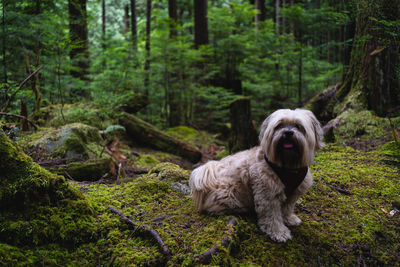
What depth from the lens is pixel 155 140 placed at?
9203 mm

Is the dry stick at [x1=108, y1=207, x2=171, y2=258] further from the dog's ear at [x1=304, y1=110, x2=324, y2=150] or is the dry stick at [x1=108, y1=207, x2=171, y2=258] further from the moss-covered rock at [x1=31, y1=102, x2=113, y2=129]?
the moss-covered rock at [x1=31, y1=102, x2=113, y2=129]

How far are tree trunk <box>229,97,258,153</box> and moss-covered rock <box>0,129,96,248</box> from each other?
5247 millimetres

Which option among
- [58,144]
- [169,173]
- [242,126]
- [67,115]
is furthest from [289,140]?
[67,115]

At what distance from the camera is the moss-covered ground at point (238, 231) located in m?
2.51

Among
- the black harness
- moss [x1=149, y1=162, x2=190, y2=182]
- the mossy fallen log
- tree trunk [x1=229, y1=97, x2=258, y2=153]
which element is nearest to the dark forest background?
the mossy fallen log

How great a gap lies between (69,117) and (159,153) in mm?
3090

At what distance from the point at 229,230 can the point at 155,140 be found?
6659 mm

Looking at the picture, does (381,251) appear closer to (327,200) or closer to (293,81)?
(327,200)

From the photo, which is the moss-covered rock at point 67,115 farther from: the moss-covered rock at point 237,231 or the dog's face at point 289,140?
the dog's face at point 289,140

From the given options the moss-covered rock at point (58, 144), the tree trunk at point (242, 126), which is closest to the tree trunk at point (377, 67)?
the tree trunk at point (242, 126)

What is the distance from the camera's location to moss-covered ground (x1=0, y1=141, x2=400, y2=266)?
8.25 feet

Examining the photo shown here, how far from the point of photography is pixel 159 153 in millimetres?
8875

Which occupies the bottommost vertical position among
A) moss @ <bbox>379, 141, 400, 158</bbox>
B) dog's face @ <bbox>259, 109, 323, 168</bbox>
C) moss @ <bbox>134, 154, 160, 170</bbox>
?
moss @ <bbox>134, 154, 160, 170</bbox>

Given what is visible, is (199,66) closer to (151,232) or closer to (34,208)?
(151,232)
